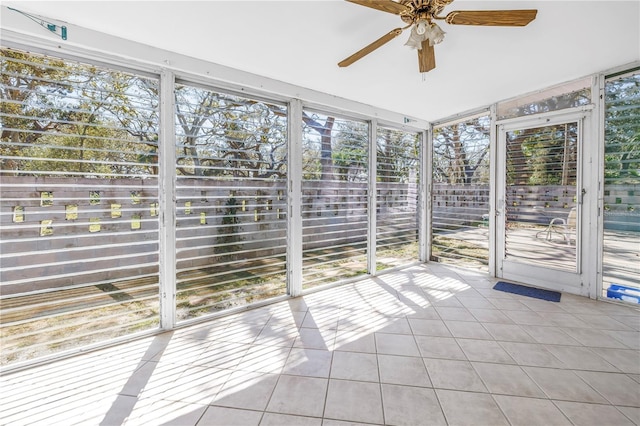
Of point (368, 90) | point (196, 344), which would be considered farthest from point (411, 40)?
point (196, 344)

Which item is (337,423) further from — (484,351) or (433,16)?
(433,16)

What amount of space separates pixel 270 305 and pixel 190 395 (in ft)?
4.35

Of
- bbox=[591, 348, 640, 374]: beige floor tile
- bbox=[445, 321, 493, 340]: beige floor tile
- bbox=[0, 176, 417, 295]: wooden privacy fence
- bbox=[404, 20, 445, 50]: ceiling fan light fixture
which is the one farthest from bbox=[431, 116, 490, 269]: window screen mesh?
bbox=[404, 20, 445, 50]: ceiling fan light fixture

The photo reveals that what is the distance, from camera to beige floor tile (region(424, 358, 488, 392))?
1659 mm

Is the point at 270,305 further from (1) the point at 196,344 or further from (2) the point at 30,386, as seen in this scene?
(2) the point at 30,386

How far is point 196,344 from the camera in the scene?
2.17 meters

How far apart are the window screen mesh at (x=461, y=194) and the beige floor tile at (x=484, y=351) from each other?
7.07 ft

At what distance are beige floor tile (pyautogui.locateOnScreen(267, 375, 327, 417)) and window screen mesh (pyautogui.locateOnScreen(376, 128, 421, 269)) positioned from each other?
252 cm

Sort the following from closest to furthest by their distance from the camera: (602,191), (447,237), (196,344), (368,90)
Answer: (196,344) → (602,191) → (368,90) → (447,237)

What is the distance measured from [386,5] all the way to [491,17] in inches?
24.4

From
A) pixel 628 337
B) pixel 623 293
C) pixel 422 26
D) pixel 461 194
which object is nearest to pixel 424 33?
pixel 422 26

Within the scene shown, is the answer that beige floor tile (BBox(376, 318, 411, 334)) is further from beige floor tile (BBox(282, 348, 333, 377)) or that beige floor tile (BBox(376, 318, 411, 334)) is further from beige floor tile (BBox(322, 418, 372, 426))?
beige floor tile (BBox(322, 418, 372, 426))

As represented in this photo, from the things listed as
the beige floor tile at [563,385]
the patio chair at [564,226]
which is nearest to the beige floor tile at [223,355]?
the beige floor tile at [563,385]

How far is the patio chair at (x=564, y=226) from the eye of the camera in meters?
3.09
